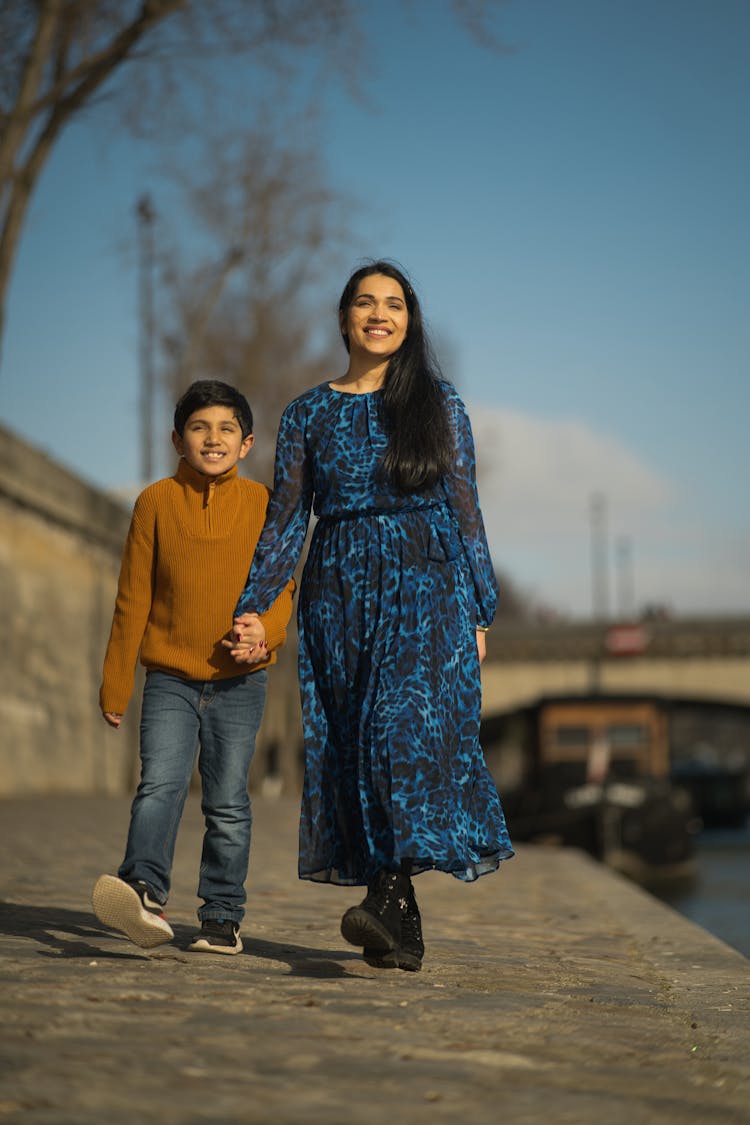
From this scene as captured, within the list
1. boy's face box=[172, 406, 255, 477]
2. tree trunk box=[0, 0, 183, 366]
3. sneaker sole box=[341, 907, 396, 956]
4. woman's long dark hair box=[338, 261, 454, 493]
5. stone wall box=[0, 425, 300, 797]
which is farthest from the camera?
stone wall box=[0, 425, 300, 797]

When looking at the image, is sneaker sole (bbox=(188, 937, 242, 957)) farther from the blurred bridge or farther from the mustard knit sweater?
the blurred bridge

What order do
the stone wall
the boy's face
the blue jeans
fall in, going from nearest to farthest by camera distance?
the blue jeans → the boy's face → the stone wall

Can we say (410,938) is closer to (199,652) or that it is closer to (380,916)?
(380,916)

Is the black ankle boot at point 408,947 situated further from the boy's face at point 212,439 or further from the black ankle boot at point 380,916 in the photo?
the boy's face at point 212,439

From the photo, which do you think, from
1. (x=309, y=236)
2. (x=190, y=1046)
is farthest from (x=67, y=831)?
(x=309, y=236)

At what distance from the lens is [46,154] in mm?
14266

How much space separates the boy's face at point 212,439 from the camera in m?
4.59

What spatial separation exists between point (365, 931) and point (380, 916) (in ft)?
0.28

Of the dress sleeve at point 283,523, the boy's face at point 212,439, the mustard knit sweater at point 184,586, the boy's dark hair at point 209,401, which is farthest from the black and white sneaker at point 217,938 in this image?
the boy's dark hair at point 209,401

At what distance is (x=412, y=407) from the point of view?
444 cm

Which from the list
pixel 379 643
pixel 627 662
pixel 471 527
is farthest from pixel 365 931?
pixel 627 662

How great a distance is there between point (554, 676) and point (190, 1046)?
43.2m

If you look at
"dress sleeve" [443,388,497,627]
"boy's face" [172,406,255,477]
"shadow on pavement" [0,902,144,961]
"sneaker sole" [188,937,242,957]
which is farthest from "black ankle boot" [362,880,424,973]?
"boy's face" [172,406,255,477]

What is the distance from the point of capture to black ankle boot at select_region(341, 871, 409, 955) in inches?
157
